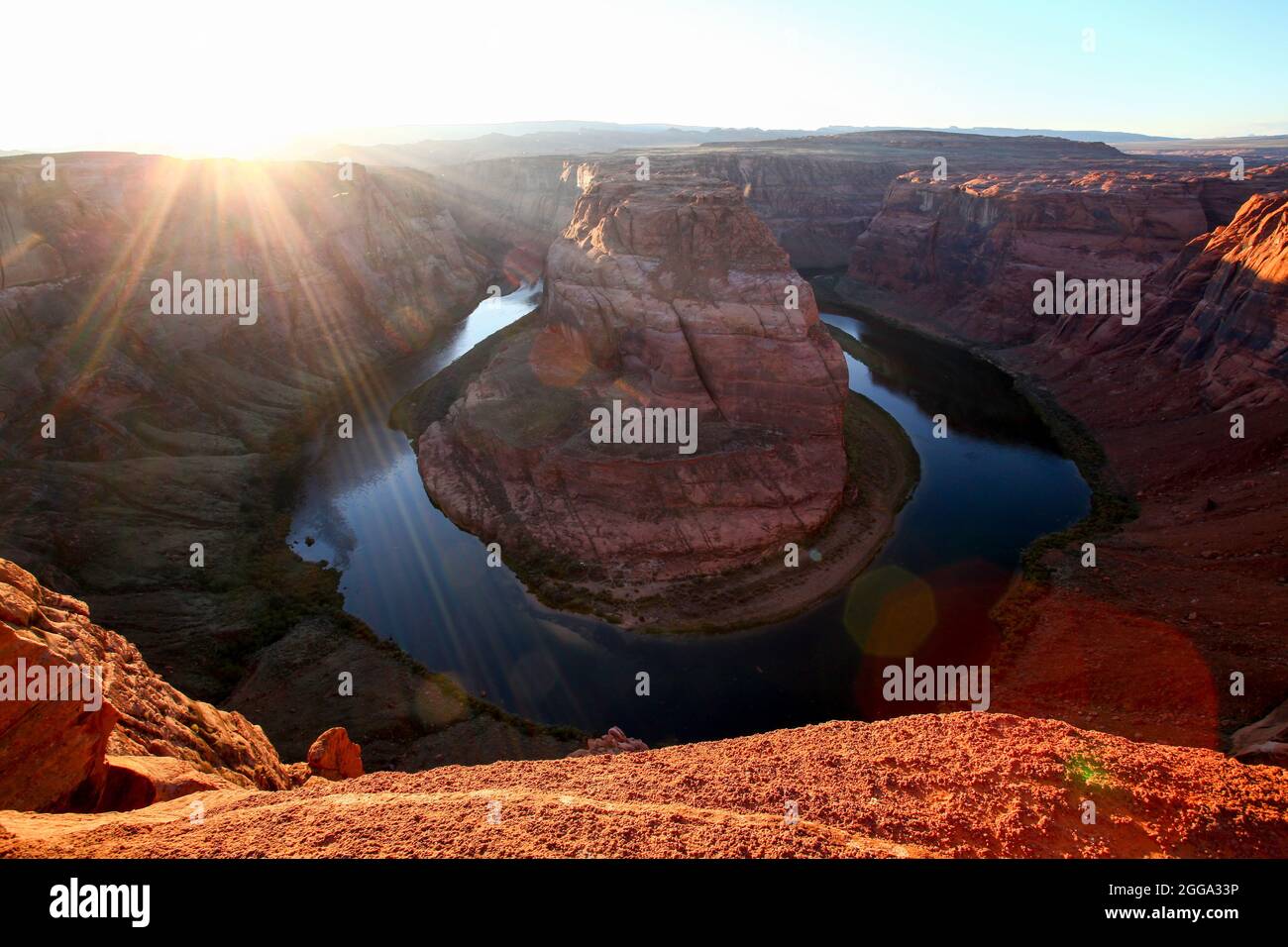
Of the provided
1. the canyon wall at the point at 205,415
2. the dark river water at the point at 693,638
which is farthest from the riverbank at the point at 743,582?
the canyon wall at the point at 205,415

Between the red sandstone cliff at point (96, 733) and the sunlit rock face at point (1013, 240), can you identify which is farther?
the sunlit rock face at point (1013, 240)

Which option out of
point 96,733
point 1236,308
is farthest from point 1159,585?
point 96,733

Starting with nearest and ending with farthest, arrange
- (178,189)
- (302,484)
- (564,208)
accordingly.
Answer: (302,484)
(178,189)
(564,208)

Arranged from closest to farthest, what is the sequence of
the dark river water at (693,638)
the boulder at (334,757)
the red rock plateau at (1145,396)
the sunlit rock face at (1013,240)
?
the boulder at (334,757)
the red rock plateau at (1145,396)
the dark river water at (693,638)
the sunlit rock face at (1013,240)

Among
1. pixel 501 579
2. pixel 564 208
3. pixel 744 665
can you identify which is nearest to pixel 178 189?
pixel 501 579

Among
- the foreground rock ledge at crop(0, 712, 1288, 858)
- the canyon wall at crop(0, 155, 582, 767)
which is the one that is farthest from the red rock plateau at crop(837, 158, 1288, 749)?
the canyon wall at crop(0, 155, 582, 767)

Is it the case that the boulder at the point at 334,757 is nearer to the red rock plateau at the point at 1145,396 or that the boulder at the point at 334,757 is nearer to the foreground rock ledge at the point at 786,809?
the foreground rock ledge at the point at 786,809
